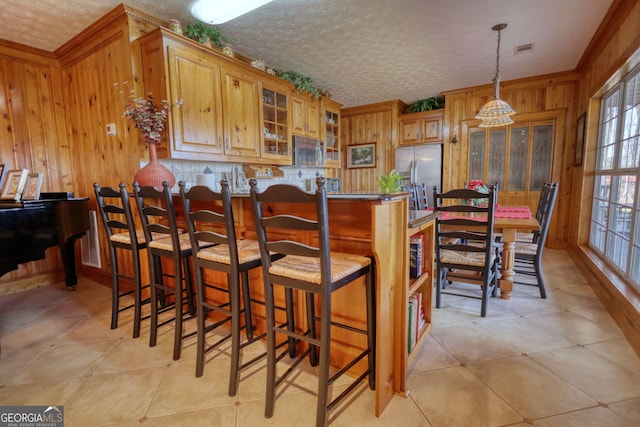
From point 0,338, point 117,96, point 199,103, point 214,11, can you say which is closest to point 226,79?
point 199,103

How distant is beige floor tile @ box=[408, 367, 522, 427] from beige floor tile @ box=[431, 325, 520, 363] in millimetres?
178

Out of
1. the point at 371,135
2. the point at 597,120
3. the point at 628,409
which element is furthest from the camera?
the point at 371,135

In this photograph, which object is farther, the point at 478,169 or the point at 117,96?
the point at 478,169

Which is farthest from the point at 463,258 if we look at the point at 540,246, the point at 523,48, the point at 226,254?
the point at 523,48

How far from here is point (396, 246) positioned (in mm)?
1405

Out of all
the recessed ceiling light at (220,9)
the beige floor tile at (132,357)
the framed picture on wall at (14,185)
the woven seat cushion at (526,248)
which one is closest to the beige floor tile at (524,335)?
the woven seat cushion at (526,248)

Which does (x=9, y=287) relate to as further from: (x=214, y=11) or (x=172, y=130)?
(x=214, y=11)

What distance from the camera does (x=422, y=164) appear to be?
526 cm

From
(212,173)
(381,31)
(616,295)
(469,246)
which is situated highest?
(381,31)

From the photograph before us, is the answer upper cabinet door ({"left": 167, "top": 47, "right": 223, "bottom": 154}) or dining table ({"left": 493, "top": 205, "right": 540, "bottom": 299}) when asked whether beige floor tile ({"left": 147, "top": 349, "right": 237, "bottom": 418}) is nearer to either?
upper cabinet door ({"left": 167, "top": 47, "right": 223, "bottom": 154})

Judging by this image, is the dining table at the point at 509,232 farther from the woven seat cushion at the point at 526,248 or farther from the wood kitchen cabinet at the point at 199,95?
the wood kitchen cabinet at the point at 199,95

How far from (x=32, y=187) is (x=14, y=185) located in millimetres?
141

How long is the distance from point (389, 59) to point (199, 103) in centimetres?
226

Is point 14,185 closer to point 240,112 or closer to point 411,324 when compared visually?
point 240,112
